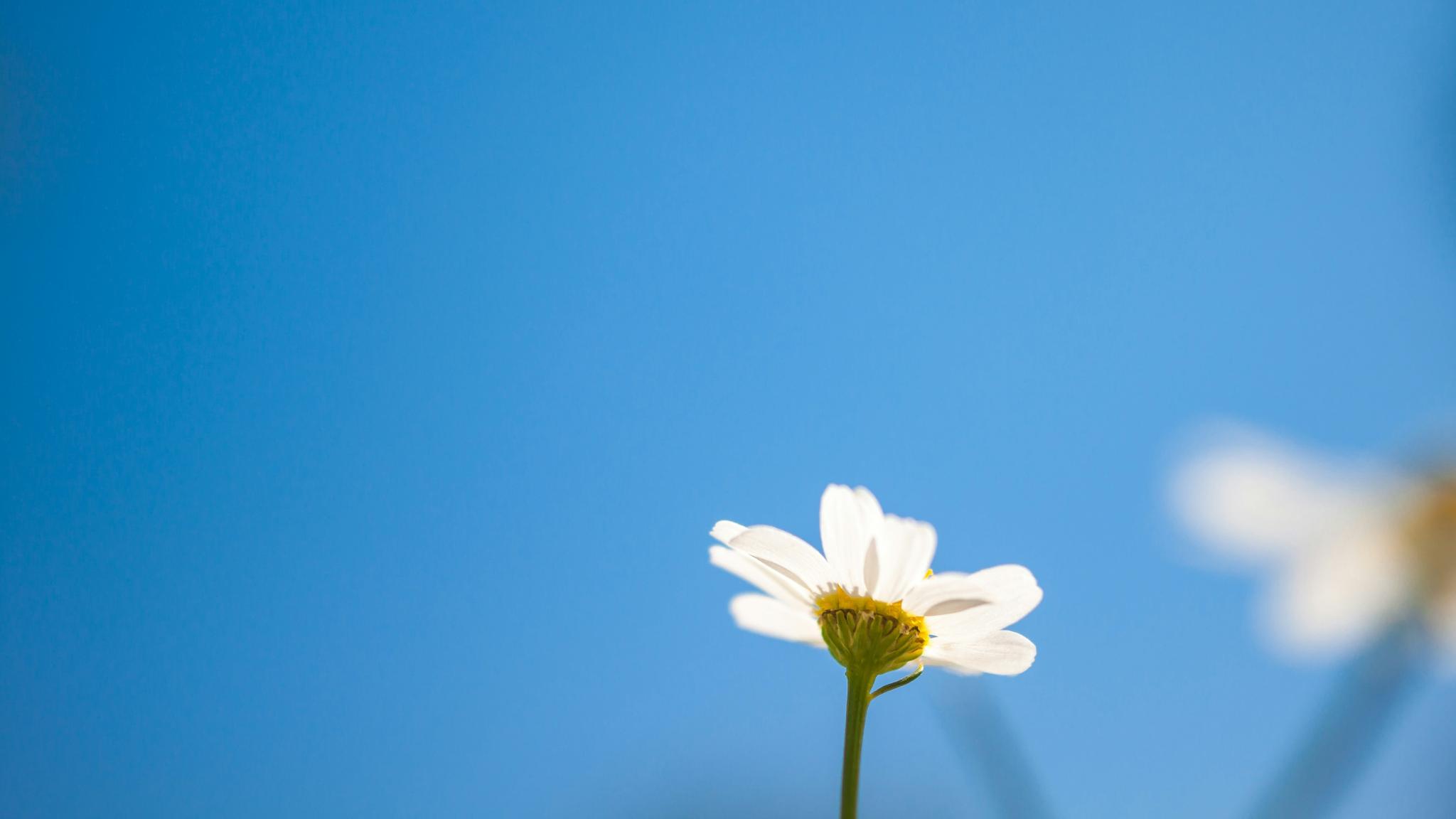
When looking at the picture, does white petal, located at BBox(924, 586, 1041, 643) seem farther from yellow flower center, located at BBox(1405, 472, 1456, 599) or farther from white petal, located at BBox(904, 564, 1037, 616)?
yellow flower center, located at BBox(1405, 472, 1456, 599)

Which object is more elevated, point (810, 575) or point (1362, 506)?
point (1362, 506)

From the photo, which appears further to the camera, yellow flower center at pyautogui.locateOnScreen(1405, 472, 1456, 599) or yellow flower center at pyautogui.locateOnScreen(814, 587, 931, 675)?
yellow flower center at pyautogui.locateOnScreen(1405, 472, 1456, 599)

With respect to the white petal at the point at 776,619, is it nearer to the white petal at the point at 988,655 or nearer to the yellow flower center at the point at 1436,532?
the white petal at the point at 988,655

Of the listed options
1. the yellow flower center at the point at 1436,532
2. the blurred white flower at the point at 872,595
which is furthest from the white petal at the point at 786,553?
the yellow flower center at the point at 1436,532

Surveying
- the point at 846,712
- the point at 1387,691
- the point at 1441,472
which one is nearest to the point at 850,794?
the point at 846,712

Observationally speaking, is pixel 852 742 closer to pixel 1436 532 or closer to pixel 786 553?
pixel 786 553

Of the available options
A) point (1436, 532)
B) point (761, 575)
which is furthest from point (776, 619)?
point (1436, 532)

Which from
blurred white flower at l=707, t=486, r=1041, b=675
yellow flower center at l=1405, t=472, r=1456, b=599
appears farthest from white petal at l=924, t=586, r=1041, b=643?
yellow flower center at l=1405, t=472, r=1456, b=599

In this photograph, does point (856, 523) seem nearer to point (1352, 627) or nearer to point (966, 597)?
point (966, 597)
